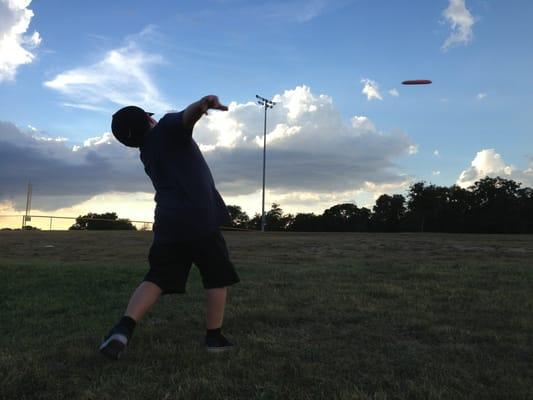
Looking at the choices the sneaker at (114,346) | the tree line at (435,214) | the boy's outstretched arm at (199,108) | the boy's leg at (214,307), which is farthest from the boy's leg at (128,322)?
the tree line at (435,214)

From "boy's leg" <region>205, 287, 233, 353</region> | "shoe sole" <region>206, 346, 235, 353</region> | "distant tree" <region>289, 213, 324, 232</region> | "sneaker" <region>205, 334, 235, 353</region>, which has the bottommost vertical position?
"shoe sole" <region>206, 346, 235, 353</region>

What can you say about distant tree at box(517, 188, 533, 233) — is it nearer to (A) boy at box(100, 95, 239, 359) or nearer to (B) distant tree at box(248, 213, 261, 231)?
(B) distant tree at box(248, 213, 261, 231)

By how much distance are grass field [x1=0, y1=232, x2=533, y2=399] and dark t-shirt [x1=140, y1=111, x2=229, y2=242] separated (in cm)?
79

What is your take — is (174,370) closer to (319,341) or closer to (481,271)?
(319,341)

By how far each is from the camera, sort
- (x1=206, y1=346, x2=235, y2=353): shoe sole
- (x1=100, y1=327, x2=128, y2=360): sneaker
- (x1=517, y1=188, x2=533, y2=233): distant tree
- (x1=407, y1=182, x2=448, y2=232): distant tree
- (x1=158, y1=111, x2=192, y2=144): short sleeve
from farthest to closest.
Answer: (x1=407, y1=182, x2=448, y2=232): distant tree
(x1=517, y1=188, x2=533, y2=233): distant tree
(x1=206, y1=346, x2=235, y2=353): shoe sole
(x1=158, y1=111, x2=192, y2=144): short sleeve
(x1=100, y1=327, x2=128, y2=360): sneaker

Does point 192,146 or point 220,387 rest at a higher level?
point 192,146

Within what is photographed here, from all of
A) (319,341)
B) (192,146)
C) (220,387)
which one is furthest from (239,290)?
(220,387)

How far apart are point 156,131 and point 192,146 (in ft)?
0.82

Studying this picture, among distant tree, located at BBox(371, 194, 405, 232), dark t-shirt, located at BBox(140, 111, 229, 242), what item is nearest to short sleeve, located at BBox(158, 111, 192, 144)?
dark t-shirt, located at BBox(140, 111, 229, 242)

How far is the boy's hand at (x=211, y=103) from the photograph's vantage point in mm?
2896

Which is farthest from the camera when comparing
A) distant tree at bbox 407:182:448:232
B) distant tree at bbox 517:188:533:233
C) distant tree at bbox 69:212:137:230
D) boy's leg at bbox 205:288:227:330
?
distant tree at bbox 407:182:448:232

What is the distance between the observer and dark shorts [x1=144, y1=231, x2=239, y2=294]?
3.36 m

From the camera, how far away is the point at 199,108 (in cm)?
296

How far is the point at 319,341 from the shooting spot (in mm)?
3602
